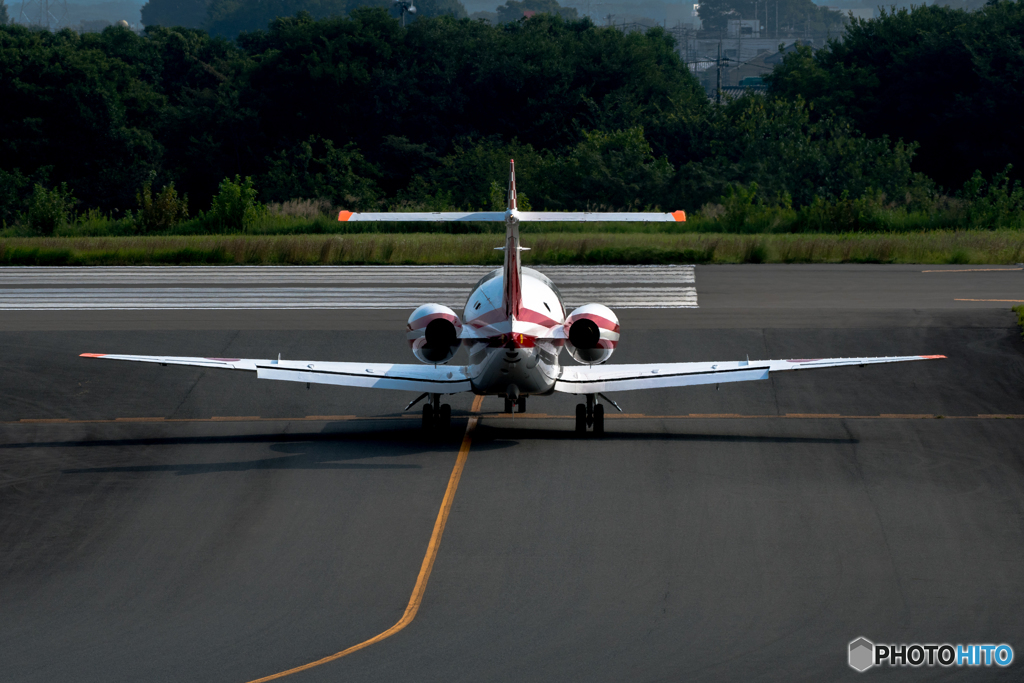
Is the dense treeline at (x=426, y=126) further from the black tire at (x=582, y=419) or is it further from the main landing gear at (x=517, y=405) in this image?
the black tire at (x=582, y=419)

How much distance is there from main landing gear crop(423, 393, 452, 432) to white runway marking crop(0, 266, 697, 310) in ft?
50.3

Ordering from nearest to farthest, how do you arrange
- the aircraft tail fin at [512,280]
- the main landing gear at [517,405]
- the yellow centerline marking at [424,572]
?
1. the yellow centerline marking at [424,572]
2. the aircraft tail fin at [512,280]
3. the main landing gear at [517,405]

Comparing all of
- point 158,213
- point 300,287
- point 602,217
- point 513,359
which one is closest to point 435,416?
point 513,359

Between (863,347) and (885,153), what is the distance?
47185 millimetres

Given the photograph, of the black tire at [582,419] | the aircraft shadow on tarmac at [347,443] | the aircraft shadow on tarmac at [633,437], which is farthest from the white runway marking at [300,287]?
the aircraft shadow on tarmac at [347,443]

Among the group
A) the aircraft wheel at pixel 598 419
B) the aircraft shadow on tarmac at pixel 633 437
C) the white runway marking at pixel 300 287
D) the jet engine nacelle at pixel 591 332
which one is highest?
the jet engine nacelle at pixel 591 332

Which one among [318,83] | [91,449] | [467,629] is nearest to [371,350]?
[91,449]

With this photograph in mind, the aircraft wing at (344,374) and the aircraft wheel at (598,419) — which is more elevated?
the aircraft wing at (344,374)

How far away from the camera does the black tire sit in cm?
2469

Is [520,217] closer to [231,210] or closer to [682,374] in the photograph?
[682,374]

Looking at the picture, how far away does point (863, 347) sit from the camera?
33.3m

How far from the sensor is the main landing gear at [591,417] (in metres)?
24.7

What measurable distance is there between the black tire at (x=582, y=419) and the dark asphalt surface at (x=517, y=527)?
314 millimetres

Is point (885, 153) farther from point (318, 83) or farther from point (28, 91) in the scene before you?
point (28, 91)
